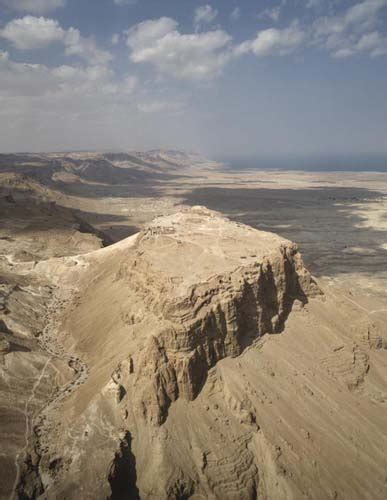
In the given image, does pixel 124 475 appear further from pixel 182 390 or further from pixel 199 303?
pixel 199 303

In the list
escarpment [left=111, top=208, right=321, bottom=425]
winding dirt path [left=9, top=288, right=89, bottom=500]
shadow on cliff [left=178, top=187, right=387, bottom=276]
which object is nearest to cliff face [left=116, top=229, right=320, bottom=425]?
escarpment [left=111, top=208, right=321, bottom=425]

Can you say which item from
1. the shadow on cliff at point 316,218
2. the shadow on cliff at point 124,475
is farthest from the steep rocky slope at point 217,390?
the shadow on cliff at point 316,218

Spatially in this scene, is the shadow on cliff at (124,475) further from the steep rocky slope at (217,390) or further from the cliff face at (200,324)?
the cliff face at (200,324)

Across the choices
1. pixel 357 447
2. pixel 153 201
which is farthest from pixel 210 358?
pixel 153 201

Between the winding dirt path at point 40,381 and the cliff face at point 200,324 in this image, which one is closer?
the winding dirt path at point 40,381

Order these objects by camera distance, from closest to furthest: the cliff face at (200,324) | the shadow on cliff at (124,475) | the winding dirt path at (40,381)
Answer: the shadow on cliff at (124,475) < the winding dirt path at (40,381) < the cliff face at (200,324)

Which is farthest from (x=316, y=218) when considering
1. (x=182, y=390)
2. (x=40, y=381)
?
(x=40, y=381)
